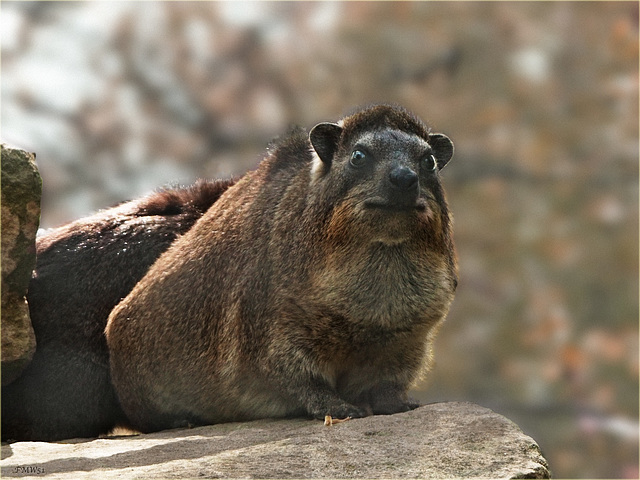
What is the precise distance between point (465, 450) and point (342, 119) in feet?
11.2

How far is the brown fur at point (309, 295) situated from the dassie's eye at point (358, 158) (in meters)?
0.04

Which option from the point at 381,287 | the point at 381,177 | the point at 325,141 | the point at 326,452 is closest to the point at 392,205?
the point at 381,177

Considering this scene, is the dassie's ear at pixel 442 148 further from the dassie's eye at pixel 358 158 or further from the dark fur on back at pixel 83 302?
the dark fur on back at pixel 83 302

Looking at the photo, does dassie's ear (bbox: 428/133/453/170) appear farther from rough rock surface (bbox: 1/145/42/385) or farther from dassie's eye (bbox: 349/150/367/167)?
rough rock surface (bbox: 1/145/42/385)

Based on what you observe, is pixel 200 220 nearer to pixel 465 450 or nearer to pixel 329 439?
pixel 329 439

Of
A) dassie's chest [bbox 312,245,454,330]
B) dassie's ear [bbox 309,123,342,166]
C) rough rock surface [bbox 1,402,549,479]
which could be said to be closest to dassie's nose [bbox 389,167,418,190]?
dassie's chest [bbox 312,245,454,330]

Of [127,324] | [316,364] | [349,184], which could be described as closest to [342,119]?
[349,184]

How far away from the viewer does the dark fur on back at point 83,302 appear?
8766 mm

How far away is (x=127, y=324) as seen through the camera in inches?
340

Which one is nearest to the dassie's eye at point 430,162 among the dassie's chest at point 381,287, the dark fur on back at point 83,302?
the dassie's chest at point 381,287

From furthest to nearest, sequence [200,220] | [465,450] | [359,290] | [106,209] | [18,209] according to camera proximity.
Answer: [106,209] → [200,220] → [18,209] → [359,290] → [465,450]

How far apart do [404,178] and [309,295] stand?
4.31ft

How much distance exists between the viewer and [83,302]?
9.34 meters

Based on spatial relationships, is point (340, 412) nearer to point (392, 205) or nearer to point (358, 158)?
point (392, 205)
